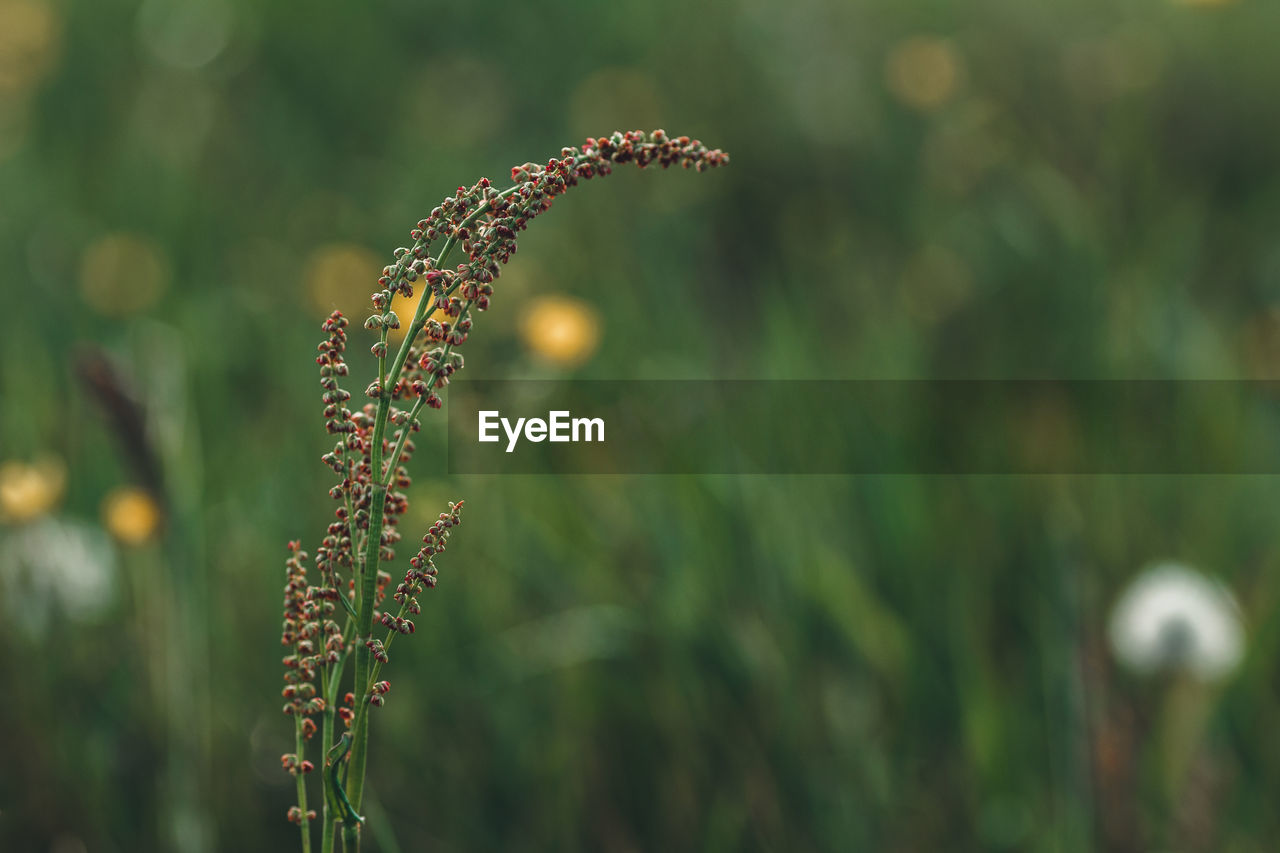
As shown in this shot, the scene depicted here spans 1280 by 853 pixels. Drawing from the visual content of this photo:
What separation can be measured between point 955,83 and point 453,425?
2.01 meters

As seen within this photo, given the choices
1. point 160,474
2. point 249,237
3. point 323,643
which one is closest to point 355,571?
point 323,643

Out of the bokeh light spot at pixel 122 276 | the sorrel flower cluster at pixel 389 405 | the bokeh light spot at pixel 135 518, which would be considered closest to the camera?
the sorrel flower cluster at pixel 389 405

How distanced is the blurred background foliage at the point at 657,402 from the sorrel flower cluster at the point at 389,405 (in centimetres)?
21

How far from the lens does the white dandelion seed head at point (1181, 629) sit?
1476 mm

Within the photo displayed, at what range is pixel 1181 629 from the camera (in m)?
1.46

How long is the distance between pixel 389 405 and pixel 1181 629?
120 cm

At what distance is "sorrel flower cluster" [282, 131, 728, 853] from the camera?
59 cm

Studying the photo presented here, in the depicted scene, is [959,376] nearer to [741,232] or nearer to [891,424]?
[891,424]

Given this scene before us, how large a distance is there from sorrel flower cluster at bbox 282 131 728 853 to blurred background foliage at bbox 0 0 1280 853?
0.21 metres

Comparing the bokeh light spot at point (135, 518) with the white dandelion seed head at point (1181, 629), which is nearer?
the bokeh light spot at point (135, 518)
